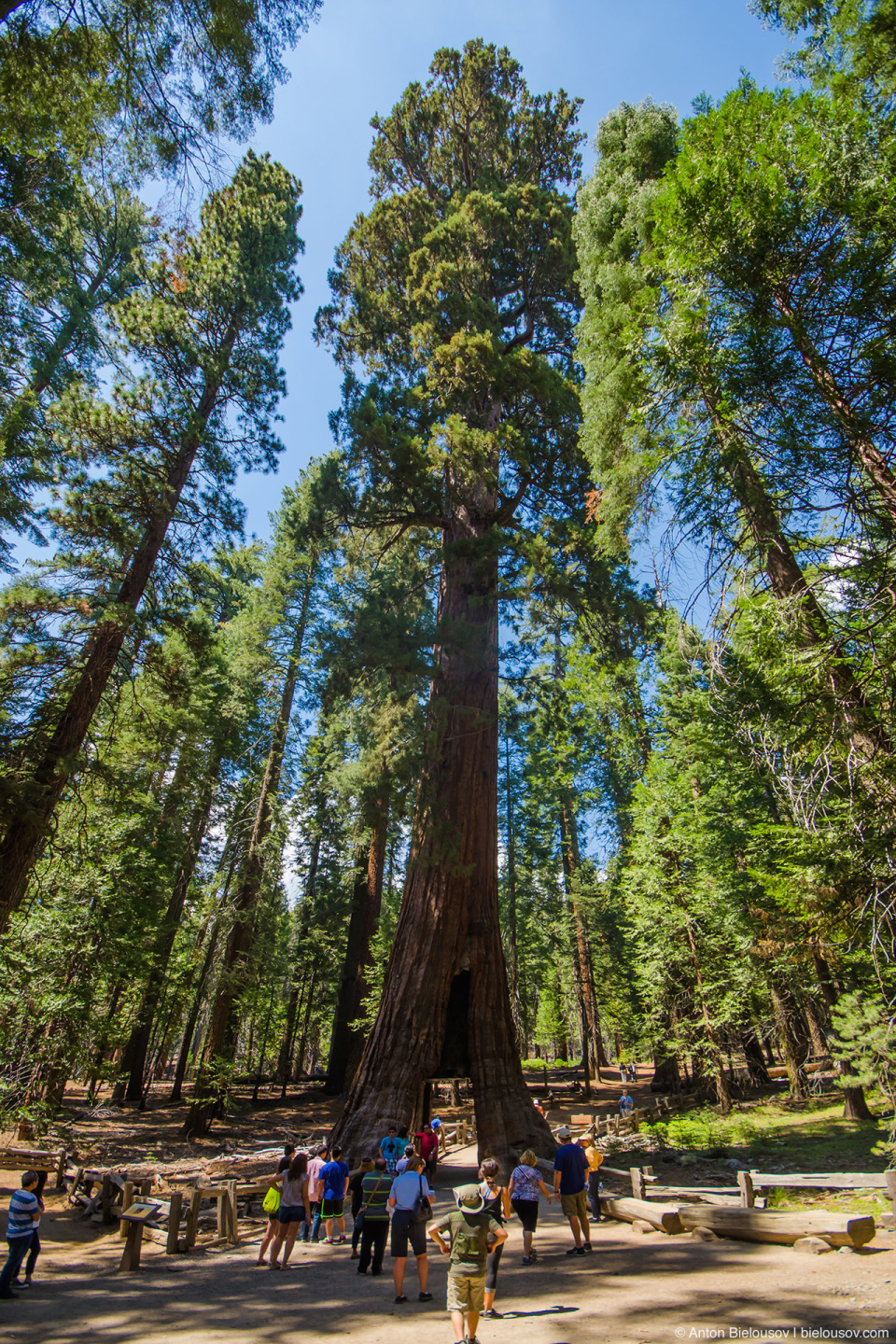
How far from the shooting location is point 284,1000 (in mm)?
34594

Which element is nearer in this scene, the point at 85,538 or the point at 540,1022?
the point at 85,538

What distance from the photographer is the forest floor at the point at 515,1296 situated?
442cm

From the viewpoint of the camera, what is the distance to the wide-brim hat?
4831mm

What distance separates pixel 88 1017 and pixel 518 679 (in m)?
10.5

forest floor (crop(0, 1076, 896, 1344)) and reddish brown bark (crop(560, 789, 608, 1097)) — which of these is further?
reddish brown bark (crop(560, 789, 608, 1097))

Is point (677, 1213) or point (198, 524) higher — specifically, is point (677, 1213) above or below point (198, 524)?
below

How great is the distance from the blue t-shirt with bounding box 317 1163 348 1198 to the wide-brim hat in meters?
3.53

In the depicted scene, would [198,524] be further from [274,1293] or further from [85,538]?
[274,1293]

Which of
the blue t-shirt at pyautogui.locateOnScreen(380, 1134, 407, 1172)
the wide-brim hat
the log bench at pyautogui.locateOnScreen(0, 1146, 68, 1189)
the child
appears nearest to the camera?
the wide-brim hat

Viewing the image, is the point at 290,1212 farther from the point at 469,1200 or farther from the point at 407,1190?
the point at 469,1200

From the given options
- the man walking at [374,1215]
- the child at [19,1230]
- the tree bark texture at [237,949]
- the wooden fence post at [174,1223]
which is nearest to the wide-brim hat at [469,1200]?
the man walking at [374,1215]

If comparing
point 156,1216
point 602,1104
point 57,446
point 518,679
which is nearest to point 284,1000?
point 602,1104

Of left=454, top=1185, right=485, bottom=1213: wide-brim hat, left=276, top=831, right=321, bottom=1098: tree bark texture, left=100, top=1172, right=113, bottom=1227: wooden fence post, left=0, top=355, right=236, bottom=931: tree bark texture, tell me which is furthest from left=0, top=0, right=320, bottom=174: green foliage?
left=276, top=831, right=321, bottom=1098: tree bark texture

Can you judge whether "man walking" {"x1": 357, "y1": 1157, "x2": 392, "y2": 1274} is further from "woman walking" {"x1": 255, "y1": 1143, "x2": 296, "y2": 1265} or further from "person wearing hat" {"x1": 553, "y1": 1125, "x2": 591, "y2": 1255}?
"person wearing hat" {"x1": 553, "y1": 1125, "x2": 591, "y2": 1255}
